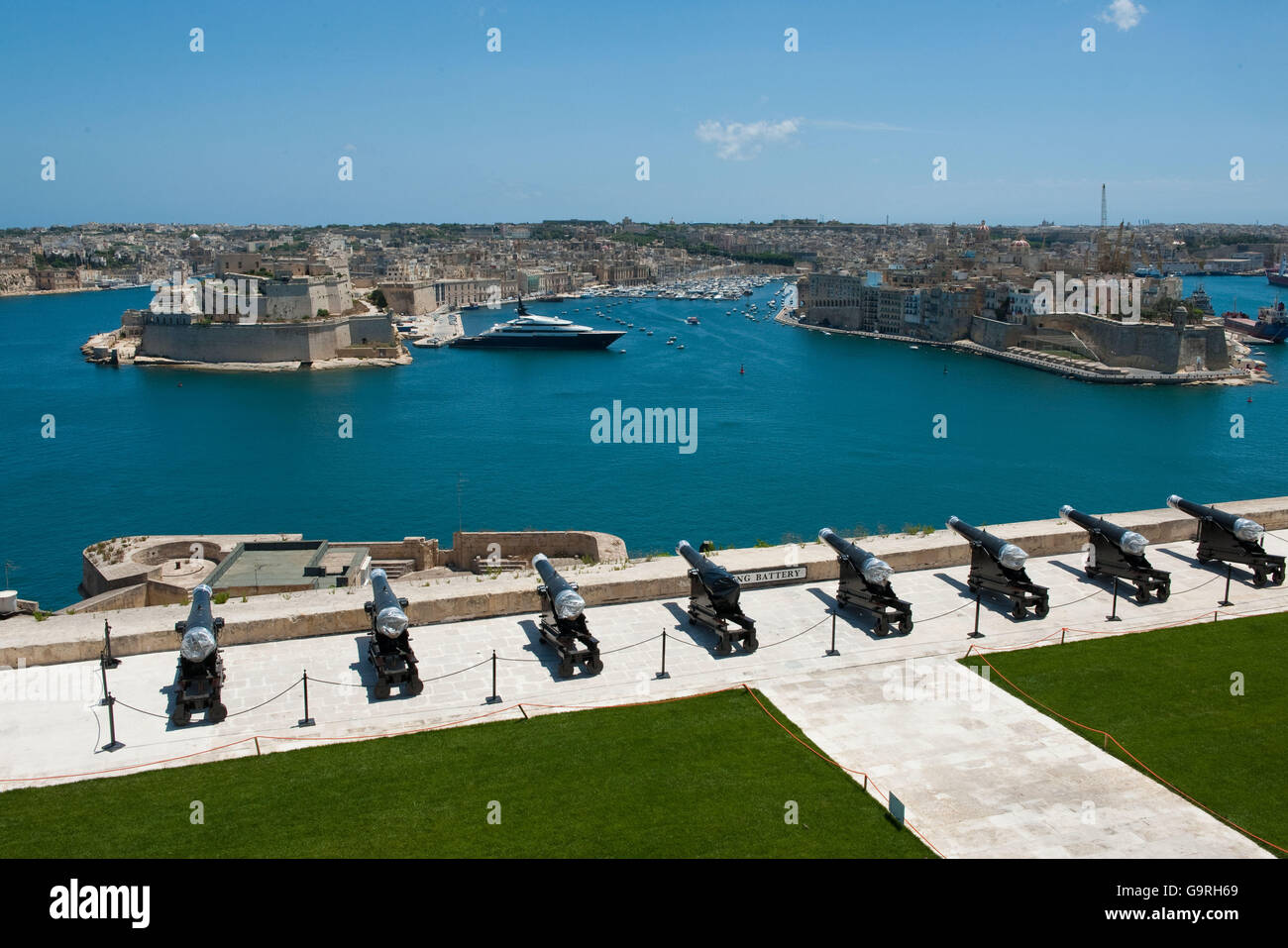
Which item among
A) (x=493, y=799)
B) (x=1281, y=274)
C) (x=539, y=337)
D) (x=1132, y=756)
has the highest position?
(x=1281, y=274)

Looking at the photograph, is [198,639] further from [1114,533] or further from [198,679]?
[1114,533]

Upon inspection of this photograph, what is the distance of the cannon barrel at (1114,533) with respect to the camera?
981cm

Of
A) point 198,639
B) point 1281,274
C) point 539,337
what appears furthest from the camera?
point 1281,274

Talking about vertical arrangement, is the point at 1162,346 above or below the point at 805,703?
above

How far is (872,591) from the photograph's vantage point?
8.94 m

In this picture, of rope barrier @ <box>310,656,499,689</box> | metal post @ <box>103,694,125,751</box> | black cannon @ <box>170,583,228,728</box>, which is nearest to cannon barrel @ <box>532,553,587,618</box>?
rope barrier @ <box>310,656,499,689</box>

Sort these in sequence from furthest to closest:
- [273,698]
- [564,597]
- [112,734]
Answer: [564,597], [273,698], [112,734]

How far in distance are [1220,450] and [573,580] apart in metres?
39.9

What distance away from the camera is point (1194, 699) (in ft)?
24.5

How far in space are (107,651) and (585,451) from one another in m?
32.5

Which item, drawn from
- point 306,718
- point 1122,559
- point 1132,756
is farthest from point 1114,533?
point 306,718

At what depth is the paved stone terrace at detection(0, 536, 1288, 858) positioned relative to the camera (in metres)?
5.93

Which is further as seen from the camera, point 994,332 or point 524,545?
point 994,332

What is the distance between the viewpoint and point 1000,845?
18.3 ft
